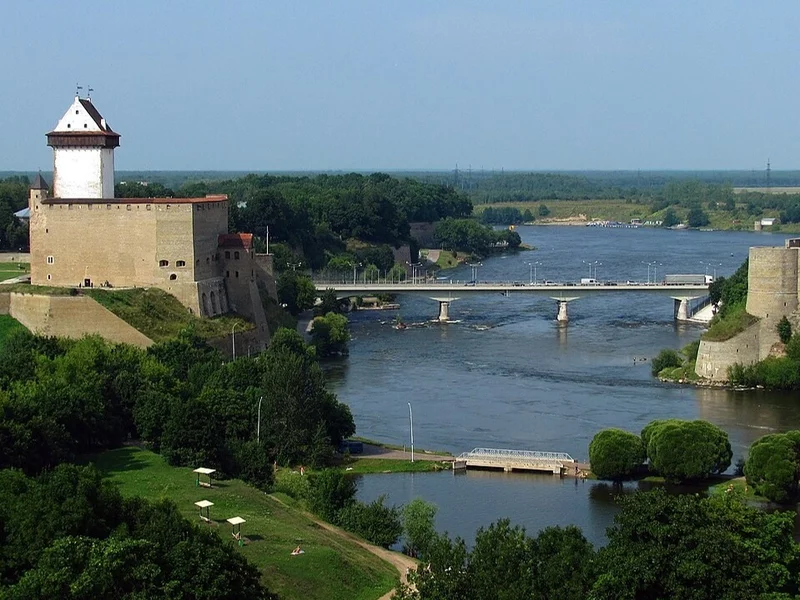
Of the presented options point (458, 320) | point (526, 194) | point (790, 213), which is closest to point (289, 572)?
point (458, 320)

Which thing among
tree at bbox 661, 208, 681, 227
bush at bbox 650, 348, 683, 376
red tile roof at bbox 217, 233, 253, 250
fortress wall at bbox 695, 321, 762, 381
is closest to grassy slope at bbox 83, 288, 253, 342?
red tile roof at bbox 217, 233, 253, 250

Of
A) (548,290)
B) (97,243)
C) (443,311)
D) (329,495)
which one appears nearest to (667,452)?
(329,495)

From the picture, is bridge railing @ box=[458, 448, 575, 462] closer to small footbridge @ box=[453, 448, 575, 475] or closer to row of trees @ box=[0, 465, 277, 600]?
small footbridge @ box=[453, 448, 575, 475]

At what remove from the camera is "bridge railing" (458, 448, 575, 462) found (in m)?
34.9

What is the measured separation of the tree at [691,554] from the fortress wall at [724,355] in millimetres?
24621

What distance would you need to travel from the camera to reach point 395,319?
63.5m

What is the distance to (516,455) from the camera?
35.1 metres

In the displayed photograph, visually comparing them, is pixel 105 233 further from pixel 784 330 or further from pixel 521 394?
pixel 784 330

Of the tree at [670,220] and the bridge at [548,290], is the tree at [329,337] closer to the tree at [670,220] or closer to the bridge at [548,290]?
the bridge at [548,290]

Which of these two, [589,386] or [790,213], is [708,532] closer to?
[589,386]

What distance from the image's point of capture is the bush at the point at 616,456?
3316cm

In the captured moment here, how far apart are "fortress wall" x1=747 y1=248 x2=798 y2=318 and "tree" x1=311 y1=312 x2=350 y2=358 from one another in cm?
1493

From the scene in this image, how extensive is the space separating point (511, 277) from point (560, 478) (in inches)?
1797

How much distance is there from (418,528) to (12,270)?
30.8 metres
